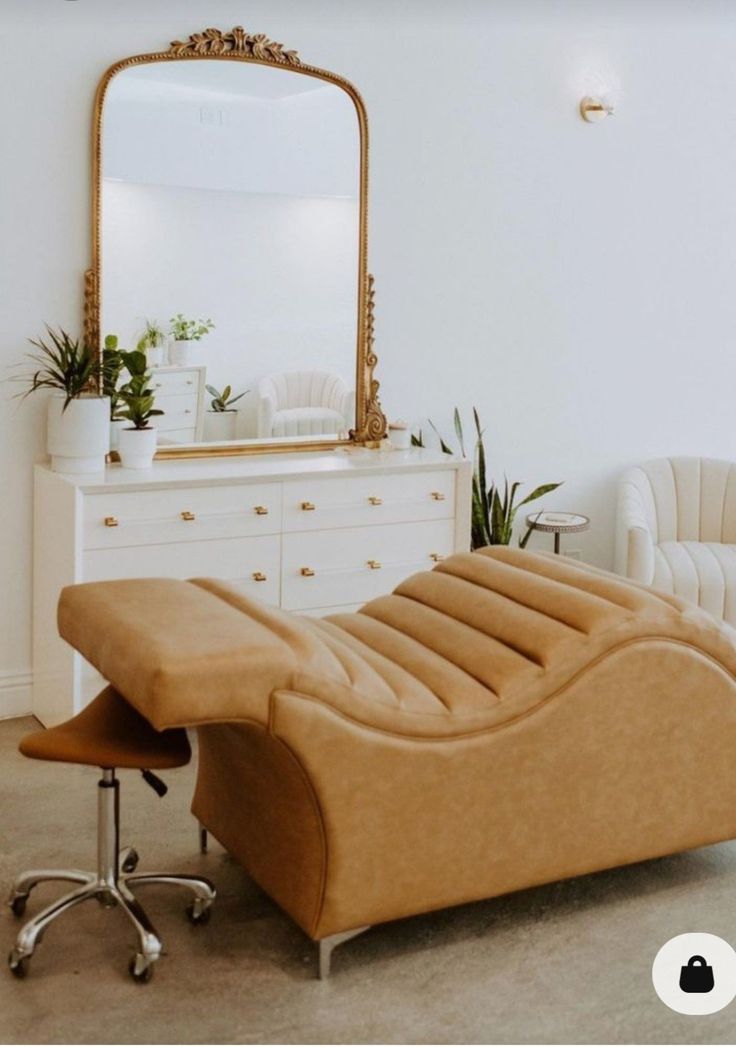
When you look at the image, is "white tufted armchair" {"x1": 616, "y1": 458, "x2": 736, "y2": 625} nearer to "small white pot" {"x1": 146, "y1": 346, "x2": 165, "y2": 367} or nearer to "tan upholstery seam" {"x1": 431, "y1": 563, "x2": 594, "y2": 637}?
"tan upholstery seam" {"x1": 431, "y1": 563, "x2": 594, "y2": 637}

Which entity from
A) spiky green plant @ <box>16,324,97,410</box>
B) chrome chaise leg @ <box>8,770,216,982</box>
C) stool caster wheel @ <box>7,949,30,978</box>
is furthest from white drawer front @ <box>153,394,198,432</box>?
stool caster wheel @ <box>7,949,30,978</box>

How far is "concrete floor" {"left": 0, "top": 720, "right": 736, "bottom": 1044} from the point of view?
2.79m

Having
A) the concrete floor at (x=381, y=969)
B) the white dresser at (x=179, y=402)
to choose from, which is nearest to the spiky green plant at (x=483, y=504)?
the white dresser at (x=179, y=402)

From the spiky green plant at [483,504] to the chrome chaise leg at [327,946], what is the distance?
2.54 metres

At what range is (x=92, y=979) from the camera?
296cm

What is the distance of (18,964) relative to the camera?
9.67 feet

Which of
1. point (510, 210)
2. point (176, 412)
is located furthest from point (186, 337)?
point (510, 210)

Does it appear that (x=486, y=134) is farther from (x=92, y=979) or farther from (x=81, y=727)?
(x=92, y=979)

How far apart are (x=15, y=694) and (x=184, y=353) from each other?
1.30 m

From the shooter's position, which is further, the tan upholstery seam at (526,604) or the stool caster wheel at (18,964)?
the tan upholstery seam at (526,604)

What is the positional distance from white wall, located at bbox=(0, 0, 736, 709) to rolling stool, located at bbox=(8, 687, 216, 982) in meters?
1.58

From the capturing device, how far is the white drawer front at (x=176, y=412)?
475 cm

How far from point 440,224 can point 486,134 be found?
0.41m

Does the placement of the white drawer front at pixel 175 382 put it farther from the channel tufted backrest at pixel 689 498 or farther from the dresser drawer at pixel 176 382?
the channel tufted backrest at pixel 689 498
